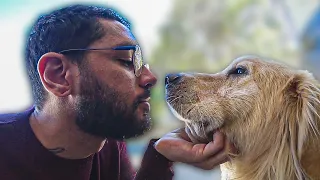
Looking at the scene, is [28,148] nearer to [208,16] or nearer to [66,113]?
[66,113]

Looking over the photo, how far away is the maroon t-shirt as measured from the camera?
1.12 metres

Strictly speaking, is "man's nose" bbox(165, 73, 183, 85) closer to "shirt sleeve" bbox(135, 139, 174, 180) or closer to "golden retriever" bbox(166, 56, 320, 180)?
"golden retriever" bbox(166, 56, 320, 180)

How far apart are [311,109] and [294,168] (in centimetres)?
14

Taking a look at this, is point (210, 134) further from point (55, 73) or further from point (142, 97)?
Answer: point (55, 73)

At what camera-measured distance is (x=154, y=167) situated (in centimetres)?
122

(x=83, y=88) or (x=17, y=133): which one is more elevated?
(x=83, y=88)

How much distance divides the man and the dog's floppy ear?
0.55ft

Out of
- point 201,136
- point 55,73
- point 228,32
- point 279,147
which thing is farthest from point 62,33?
point 228,32

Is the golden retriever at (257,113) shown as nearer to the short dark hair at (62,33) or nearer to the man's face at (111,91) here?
the man's face at (111,91)

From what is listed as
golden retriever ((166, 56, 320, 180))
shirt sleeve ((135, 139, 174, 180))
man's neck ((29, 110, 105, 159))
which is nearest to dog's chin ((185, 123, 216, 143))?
golden retriever ((166, 56, 320, 180))

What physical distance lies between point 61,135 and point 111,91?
18cm

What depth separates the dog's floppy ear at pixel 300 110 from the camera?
3.36 ft

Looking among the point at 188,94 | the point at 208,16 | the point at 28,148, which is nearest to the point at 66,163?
the point at 28,148

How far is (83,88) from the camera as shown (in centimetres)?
117
